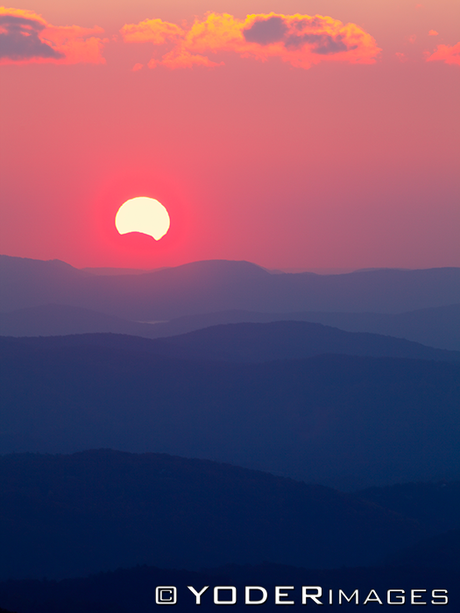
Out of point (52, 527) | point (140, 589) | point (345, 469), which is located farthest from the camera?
point (345, 469)

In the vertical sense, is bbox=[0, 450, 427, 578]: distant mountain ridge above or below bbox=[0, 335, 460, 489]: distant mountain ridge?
below

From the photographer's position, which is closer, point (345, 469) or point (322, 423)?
point (345, 469)

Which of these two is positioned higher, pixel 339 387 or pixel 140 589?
pixel 339 387

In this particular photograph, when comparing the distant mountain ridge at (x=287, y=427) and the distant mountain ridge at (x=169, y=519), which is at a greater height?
the distant mountain ridge at (x=287, y=427)

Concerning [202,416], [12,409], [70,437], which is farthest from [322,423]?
[12,409]

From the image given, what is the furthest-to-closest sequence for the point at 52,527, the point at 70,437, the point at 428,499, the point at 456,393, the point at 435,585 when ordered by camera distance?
the point at 456,393 < the point at 70,437 < the point at 428,499 < the point at 52,527 < the point at 435,585

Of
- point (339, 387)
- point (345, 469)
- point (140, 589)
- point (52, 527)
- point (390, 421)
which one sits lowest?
point (140, 589)

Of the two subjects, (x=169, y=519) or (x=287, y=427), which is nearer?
(x=169, y=519)

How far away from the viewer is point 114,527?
101m

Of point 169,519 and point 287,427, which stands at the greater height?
point 287,427

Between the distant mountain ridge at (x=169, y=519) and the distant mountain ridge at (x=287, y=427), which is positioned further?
the distant mountain ridge at (x=287, y=427)

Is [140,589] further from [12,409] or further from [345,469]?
[12,409]

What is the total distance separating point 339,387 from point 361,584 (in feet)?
389

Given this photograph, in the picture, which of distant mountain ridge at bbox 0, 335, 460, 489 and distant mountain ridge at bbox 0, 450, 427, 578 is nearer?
distant mountain ridge at bbox 0, 450, 427, 578
